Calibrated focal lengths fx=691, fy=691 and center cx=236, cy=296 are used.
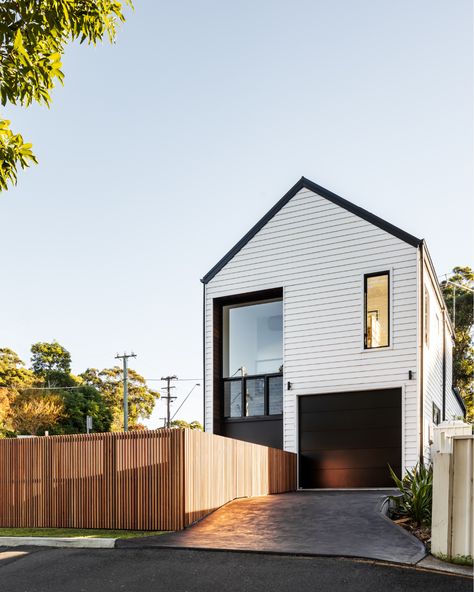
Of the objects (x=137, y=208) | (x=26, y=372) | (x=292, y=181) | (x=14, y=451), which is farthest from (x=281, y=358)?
(x=26, y=372)

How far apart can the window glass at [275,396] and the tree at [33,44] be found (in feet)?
40.5

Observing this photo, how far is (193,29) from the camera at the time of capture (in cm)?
1300

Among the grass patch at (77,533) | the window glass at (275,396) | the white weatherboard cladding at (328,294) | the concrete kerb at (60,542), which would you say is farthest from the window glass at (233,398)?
the concrete kerb at (60,542)

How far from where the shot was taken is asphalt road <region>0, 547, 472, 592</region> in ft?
22.9

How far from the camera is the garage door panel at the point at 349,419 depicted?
15789 mm

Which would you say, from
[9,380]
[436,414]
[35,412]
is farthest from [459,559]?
[9,380]

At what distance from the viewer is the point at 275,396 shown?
1767 centimetres

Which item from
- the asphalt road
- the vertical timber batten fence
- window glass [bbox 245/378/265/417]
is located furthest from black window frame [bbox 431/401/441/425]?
the asphalt road

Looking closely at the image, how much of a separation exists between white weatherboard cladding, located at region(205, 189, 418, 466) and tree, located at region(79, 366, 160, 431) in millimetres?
40814

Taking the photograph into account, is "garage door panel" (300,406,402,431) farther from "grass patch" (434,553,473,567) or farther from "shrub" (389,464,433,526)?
"grass patch" (434,553,473,567)

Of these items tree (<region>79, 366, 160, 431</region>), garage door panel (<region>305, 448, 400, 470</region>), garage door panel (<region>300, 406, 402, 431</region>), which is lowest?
tree (<region>79, 366, 160, 431</region>)

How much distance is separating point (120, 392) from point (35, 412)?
51.6ft

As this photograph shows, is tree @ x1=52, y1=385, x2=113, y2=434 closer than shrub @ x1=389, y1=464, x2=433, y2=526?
No

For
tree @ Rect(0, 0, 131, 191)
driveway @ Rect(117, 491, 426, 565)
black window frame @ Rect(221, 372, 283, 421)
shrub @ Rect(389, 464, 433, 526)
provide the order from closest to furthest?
tree @ Rect(0, 0, 131, 191) < driveway @ Rect(117, 491, 426, 565) < shrub @ Rect(389, 464, 433, 526) < black window frame @ Rect(221, 372, 283, 421)
